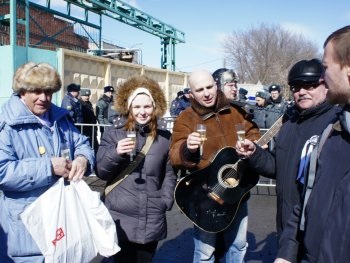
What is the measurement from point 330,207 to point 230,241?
1766 millimetres

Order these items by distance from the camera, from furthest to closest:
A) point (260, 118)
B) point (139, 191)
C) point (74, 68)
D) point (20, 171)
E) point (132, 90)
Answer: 1. point (74, 68)
2. point (260, 118)
3. point (132, 90)
4. point (139, 191)
5. point (20, 171)

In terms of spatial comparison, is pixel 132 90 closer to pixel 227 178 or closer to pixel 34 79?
pixel 34 79

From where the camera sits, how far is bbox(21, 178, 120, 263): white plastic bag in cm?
242

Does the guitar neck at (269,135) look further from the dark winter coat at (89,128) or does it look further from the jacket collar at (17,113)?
the dark winter coat at (89,128)

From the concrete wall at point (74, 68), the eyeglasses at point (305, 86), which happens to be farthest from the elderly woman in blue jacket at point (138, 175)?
the concrete wall at point (74, 68)

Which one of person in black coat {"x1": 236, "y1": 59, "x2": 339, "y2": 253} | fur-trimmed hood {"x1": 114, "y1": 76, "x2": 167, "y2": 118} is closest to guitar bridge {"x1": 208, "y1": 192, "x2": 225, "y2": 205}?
person in black coat {"x1": 236, "y1": 59, "x2": 339, "y2": 253}

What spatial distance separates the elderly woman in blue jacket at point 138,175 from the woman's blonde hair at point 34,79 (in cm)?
66

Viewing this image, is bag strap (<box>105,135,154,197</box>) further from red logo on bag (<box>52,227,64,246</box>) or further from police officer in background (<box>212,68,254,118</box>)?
police officer in background (<box>212,68,254,118</box>)

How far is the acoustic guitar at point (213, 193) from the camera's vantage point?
10.1 ft

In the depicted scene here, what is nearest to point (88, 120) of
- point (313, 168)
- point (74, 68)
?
point (74, 68)

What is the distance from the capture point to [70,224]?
2.53 meters

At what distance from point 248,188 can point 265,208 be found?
11.1ft

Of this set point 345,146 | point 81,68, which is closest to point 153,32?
point 81,68

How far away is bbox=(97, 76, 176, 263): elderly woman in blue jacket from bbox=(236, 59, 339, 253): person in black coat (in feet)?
2.39
